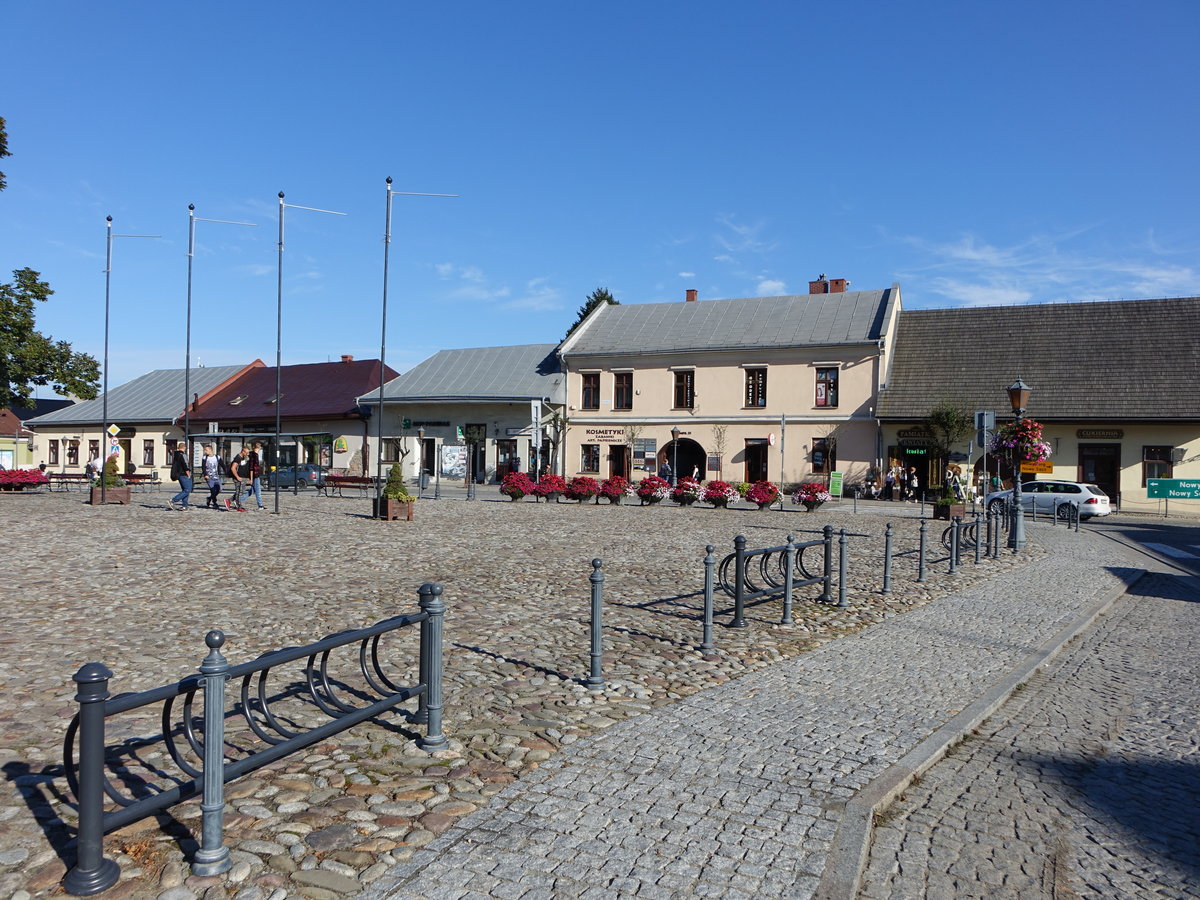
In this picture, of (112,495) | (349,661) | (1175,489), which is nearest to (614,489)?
(112,495)

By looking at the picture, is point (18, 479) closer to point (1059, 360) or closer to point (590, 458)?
point (590, 458)

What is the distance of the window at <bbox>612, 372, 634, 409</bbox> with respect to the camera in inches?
1704

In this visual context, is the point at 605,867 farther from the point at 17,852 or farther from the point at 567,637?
the point at 567,637

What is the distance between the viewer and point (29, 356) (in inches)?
1192

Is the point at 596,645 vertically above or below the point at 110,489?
below

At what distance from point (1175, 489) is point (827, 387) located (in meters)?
13.7

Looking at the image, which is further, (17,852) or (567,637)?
(567,637)

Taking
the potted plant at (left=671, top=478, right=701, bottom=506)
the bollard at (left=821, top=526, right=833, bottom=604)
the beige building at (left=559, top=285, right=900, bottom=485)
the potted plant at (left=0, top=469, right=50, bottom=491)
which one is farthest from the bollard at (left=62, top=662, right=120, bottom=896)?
the beige building at (left=559, top=285, right=900, bottom=485)

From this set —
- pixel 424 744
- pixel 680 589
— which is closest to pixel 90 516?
pixel 680 589

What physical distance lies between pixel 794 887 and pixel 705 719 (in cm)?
217

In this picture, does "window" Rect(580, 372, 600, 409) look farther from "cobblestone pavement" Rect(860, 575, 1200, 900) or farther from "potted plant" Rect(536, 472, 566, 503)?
"cobblestone pavement" Rect(860, 575, 1200, 900)

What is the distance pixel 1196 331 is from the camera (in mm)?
35406

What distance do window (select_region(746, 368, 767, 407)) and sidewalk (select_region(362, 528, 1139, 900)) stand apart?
108 feet

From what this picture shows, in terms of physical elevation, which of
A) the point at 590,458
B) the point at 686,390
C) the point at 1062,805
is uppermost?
the point at 686,390
